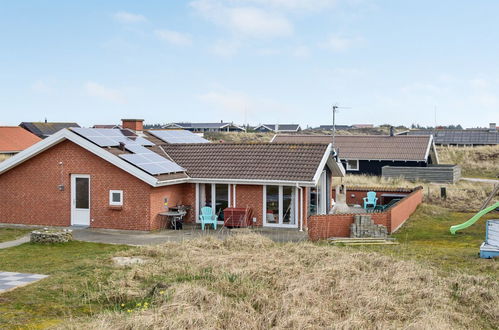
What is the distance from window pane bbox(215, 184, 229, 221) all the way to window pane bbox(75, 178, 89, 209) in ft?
17.1

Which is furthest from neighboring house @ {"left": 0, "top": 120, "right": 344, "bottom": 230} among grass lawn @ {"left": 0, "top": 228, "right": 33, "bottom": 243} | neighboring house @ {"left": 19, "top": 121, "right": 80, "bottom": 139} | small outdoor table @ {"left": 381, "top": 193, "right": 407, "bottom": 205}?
neighboring house @ {"left": 19, "top": 121, "right": 80, "bottom": 139}

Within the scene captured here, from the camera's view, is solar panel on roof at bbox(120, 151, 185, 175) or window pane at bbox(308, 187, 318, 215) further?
window pane at bbox(308, 187, 318, 215)

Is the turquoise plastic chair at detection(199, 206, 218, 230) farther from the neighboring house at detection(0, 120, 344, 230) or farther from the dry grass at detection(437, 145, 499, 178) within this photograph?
the dry grass at detection(437, 145, 499, 178)

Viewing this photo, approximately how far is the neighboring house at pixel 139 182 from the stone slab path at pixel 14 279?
294 inches

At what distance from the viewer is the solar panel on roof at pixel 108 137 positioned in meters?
22.2

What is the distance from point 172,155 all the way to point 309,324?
53.7 ft

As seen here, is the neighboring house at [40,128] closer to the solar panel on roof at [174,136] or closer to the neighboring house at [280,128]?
the neighboring house at [280,128]

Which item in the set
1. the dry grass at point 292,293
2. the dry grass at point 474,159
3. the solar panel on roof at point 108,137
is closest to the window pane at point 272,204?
the dry grass at point 292,293

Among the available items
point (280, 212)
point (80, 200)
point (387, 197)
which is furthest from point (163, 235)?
point (387, 197)

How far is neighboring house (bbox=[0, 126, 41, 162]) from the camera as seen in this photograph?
63.0m

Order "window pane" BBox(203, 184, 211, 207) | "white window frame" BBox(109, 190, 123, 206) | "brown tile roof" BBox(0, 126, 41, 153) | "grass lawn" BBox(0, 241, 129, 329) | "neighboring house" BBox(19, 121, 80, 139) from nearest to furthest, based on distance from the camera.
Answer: "grass lawn" BBox(0, 241, 129, 329)
"white window frame" BBox(109, 190, 123, 206)
"window pane" BBox(203, 184, 211, 207)
"brown tile roof" BBox(0, 126, 41, 153)
"neighboring house" BBox(19, 121, 80, 139)

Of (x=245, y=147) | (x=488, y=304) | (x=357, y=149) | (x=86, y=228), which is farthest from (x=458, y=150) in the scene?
(x=488, y=304)

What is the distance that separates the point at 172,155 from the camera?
989 inches

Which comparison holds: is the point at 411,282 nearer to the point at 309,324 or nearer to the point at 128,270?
the point at 309,324
